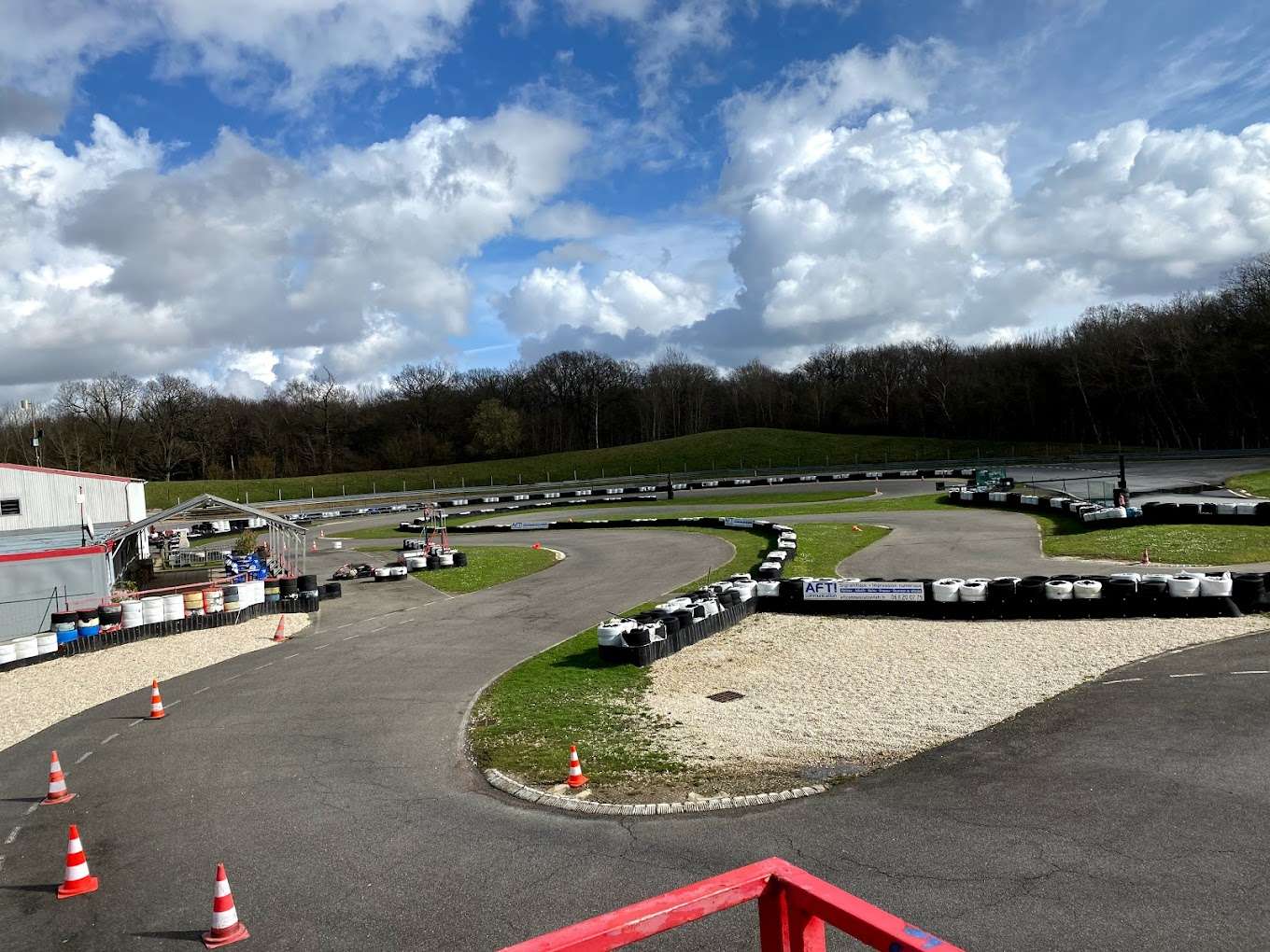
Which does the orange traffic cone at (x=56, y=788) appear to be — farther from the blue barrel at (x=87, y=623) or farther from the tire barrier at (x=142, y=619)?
the blue barrel at (x=87, y=623)

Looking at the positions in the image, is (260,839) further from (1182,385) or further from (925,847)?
(1182,385)

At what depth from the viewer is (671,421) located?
133m

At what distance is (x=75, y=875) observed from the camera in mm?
8469

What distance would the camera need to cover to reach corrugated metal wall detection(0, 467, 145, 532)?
38.5m

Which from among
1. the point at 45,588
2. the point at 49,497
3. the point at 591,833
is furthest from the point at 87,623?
the point at 49,497

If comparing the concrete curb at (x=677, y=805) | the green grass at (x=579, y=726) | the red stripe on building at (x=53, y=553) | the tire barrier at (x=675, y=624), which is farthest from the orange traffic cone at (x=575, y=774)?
the red stripe on building at (x=53, y=553)

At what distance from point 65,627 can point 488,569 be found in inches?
567

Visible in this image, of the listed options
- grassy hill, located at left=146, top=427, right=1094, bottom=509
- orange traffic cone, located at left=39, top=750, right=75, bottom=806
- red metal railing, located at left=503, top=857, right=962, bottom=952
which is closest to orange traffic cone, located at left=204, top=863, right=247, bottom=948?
red metal railing, located at left=503, top=857, right=962, bottom=952

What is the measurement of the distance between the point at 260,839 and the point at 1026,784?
8.67 meters

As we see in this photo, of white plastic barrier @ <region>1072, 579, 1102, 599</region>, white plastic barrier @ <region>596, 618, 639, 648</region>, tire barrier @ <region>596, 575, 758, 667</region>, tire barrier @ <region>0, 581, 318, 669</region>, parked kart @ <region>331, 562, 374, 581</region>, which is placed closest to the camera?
tire barrier @ <region>596, 575, 758, 667</region>

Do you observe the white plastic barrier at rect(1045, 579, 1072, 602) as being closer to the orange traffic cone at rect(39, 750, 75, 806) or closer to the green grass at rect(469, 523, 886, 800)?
the green grass at rect(469, 523, 886, 800)

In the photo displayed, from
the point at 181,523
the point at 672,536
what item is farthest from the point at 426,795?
the point at 181,523

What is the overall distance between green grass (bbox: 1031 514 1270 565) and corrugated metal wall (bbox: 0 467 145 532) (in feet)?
139

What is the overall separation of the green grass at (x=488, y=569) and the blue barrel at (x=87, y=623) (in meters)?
10.2
